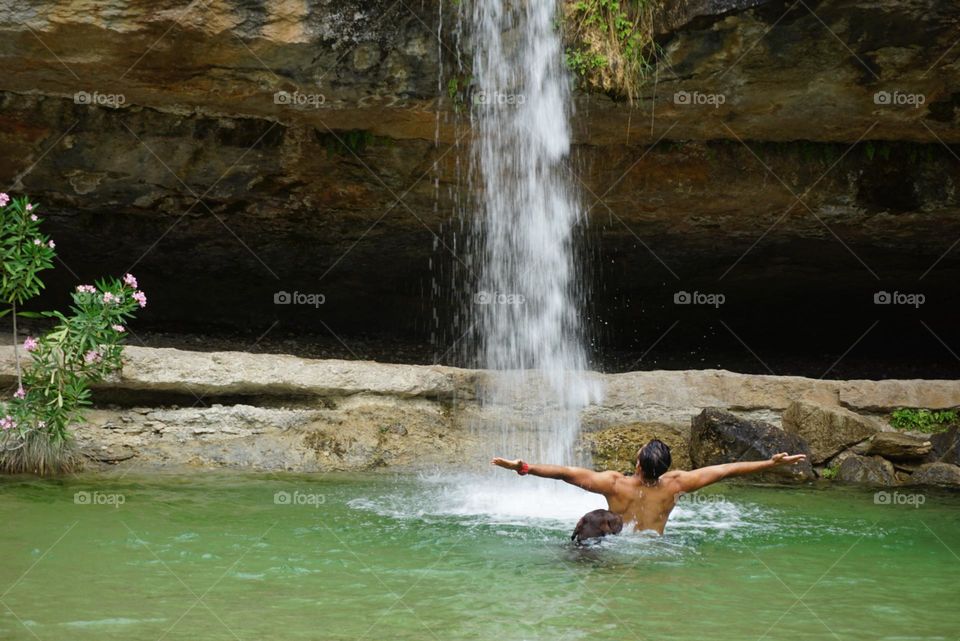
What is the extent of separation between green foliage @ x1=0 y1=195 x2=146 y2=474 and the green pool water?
33cm

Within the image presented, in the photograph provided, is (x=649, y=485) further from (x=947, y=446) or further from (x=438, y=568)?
(x=947, y=446)

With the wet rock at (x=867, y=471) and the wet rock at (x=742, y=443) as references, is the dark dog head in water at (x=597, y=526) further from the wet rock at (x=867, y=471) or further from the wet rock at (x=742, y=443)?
the wet rock at (x=867, y=471)

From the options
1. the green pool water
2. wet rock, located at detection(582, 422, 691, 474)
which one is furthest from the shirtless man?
wet rock, located at detection(582, 422, 691, 474)

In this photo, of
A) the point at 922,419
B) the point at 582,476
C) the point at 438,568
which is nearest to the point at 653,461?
the point at 582,476

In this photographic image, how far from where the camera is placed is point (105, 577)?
400 cm

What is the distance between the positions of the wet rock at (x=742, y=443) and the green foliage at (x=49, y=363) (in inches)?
167

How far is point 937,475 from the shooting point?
24.1 ft

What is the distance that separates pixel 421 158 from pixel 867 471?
4550mm

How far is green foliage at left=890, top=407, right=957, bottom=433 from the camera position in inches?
314

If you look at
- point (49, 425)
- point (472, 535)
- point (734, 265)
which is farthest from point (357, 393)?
point (734, 265)

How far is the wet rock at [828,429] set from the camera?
25.3ft

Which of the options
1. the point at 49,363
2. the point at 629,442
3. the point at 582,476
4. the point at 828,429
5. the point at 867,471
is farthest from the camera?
the point at 629,442

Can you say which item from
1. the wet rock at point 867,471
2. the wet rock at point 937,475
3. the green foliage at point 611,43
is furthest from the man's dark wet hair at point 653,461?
the green foliage at point 611,43

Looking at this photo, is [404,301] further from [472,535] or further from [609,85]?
[472,535]
